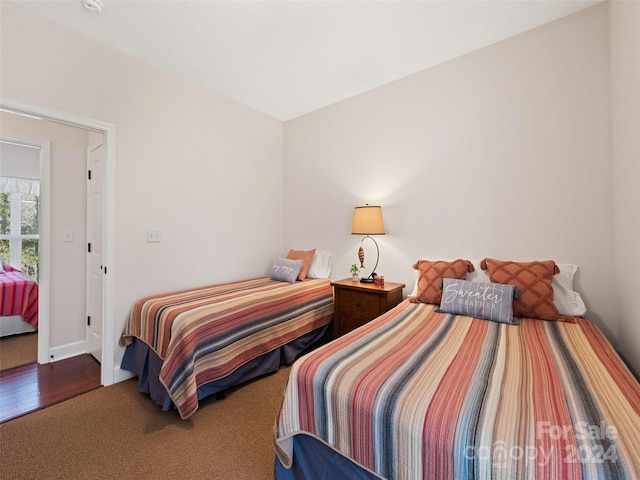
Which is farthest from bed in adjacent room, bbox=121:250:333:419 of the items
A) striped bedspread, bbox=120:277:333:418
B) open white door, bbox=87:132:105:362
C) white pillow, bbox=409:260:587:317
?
white pillow, bbox=409:260:587:317

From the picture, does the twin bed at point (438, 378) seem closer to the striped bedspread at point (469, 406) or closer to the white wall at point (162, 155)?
the striped bedspread at point (469, 406)

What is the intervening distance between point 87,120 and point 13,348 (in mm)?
2604

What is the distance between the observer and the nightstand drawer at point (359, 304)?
2482mm

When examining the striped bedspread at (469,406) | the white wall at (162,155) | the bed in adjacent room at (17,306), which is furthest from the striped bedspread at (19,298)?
the striped bedspread at (469,406)

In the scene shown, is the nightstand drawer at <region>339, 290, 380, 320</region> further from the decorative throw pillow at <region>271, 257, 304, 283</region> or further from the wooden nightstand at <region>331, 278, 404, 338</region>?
the decorative throw pillow at <region>271, 257, 304, 283</region>

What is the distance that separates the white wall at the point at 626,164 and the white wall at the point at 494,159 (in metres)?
0.11

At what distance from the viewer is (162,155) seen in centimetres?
262

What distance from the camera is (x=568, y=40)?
203cm

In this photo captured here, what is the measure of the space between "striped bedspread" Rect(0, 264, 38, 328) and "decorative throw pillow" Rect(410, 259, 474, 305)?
4246 mm

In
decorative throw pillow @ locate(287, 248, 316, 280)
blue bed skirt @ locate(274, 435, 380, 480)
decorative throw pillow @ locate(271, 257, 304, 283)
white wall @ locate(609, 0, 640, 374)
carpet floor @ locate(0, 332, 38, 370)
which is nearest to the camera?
blue bed skirt @ locate(274, 435, 380, 480)

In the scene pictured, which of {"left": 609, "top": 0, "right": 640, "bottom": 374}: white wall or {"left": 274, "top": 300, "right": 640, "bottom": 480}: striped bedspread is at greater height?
{"left": 609, "top": 0, "right": 640, "bottom": 374}: white wall

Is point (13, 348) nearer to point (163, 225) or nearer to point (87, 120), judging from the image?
point (163, 225)

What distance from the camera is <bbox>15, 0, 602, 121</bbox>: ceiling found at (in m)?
1.93

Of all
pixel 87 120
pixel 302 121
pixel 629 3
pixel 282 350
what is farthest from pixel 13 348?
pixel 629 3
